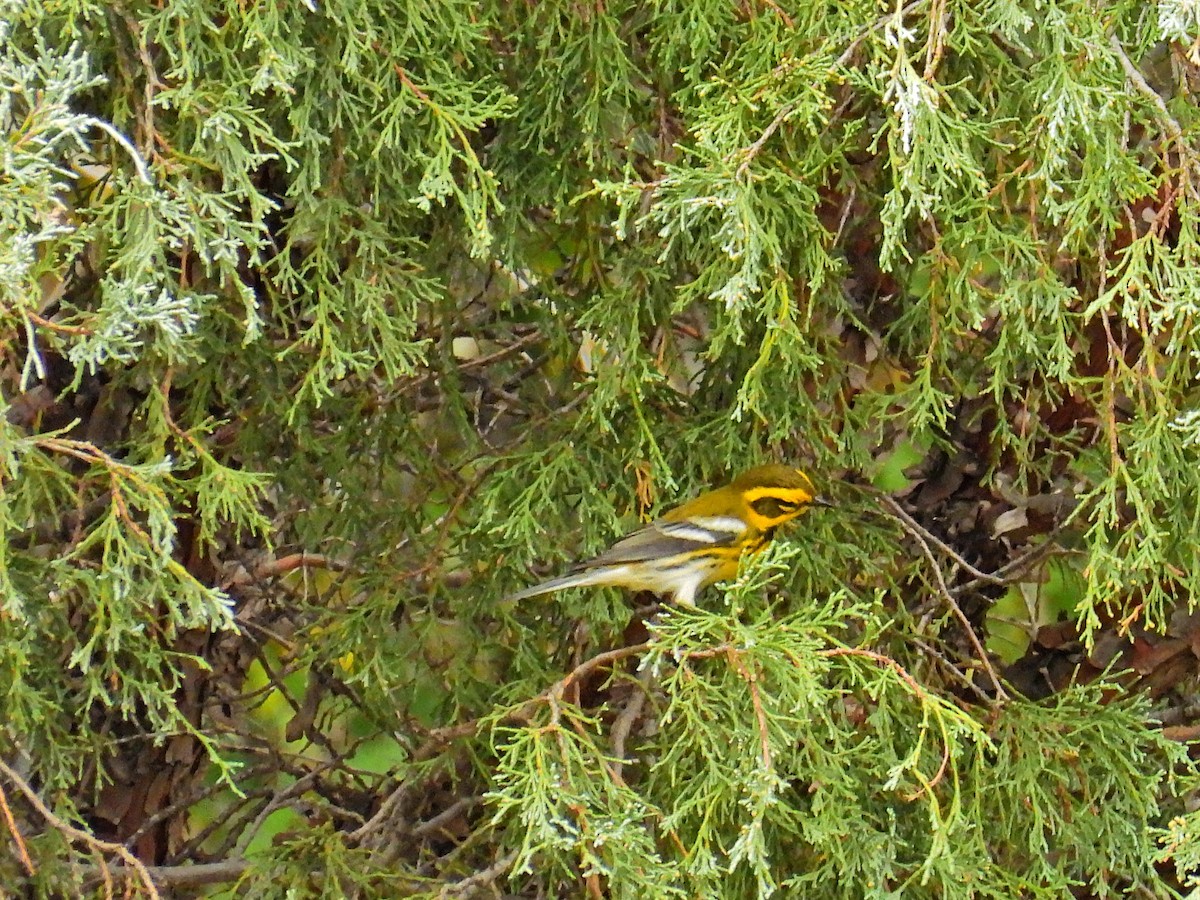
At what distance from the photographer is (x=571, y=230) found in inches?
129

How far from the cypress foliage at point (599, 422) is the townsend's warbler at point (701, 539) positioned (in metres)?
0.07

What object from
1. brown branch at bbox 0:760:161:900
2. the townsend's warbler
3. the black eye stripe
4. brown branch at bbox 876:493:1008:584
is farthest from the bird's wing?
brown branch at bbox 0:760:161:900

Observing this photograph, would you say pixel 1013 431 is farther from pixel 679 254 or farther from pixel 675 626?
pixel 675 626

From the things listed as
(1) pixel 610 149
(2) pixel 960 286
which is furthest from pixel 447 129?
(2) pixel 960 286

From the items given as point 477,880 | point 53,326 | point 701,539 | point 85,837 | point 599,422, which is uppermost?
point 53,326

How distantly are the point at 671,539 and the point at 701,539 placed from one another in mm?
147

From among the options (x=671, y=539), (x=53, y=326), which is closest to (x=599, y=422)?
(x=671, y=539)

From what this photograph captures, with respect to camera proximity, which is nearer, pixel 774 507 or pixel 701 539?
pixel 774 507

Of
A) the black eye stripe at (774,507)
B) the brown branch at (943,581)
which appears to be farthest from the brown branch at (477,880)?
the brown branch at (943,581)

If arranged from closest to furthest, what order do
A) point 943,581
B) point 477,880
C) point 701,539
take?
point 477,880 < point 943,581 < point 701,539

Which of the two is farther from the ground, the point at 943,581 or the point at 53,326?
the point at 53,326

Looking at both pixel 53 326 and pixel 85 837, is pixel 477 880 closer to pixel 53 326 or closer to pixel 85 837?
pixel 85 837

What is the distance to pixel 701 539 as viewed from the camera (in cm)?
359

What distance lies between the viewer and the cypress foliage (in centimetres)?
255
